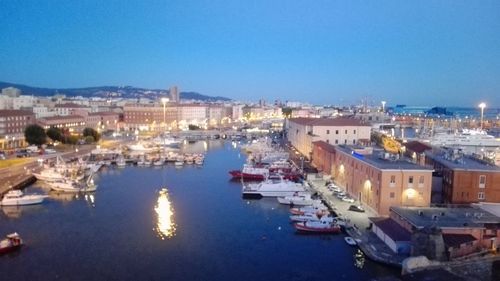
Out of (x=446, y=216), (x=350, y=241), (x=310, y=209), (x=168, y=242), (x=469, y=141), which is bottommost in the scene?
(x=168, y=242)

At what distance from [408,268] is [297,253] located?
1873 millimetres

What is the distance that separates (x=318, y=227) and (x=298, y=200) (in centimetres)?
204

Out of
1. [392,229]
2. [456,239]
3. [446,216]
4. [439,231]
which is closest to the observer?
[439,231]

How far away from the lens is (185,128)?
35.8 meters

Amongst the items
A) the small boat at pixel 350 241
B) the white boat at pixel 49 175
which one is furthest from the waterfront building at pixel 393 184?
the white boat at pixel 49 175

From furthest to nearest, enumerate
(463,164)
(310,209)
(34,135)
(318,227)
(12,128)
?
(12,128) → (34,135) → (310,209) → (463,164) → (318,227)

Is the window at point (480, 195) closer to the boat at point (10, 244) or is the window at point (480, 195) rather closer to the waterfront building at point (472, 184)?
the waterfront building at point (472, 184)

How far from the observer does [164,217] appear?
9.38m

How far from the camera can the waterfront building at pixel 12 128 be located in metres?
19.3

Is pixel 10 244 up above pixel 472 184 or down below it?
below

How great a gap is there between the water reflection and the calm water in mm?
21

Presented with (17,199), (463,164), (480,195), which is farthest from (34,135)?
(480,195)

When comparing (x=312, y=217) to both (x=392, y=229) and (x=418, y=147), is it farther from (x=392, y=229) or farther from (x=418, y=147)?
(x=418, y=147)

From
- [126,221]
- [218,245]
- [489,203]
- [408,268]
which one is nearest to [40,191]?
[126,221]
